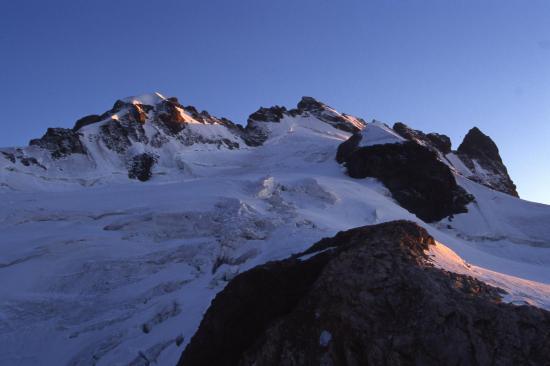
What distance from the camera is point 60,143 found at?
4356cm

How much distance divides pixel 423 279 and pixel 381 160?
3326 cm

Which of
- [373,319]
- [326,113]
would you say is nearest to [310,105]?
[326,113]

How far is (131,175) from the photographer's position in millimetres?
41312

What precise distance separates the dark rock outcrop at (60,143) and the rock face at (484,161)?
39.8m

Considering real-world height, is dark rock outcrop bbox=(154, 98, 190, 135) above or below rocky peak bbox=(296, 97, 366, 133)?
below

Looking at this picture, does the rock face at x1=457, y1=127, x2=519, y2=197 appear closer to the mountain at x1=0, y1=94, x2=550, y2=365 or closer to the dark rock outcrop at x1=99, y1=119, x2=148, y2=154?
the mountain at x1=0, y1=94, x2=550, y2=365

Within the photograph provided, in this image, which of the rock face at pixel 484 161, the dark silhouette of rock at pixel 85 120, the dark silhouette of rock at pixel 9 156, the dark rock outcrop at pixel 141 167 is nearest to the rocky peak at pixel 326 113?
the rock face at pixel 484 161

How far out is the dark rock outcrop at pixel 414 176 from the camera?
122ft

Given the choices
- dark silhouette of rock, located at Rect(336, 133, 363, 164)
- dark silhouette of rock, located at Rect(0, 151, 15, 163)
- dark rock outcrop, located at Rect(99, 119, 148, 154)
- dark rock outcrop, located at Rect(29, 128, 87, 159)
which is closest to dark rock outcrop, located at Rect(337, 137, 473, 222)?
dark silhouette of rock, located at Rect(336, 133, 363, 164)

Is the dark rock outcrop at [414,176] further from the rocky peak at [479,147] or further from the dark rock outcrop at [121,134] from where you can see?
the rocky peak at [479,147]

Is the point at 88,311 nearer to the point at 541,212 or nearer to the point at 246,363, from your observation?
the point at 246,363

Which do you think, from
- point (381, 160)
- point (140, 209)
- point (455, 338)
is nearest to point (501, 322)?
point (455, 338)

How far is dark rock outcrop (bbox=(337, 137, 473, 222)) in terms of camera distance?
37094mm

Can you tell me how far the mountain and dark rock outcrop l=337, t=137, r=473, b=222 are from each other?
117mm
